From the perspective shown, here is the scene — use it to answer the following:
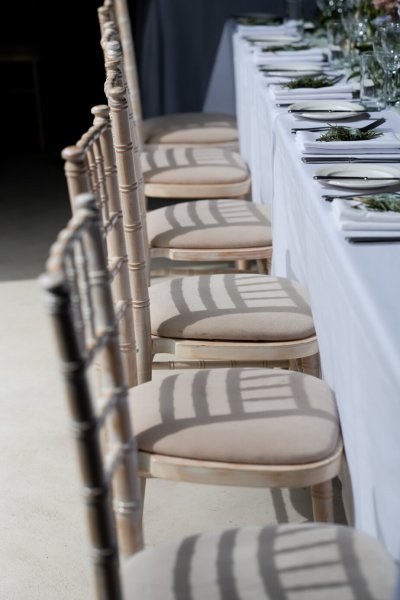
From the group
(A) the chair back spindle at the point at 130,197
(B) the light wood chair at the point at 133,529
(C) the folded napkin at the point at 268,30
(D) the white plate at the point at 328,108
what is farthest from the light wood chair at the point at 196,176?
(B) the light wood chair at the point at 133,529

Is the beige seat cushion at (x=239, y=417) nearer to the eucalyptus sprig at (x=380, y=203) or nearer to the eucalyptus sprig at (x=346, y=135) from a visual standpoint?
the eucalyptus sprig at (x=380, y=203)

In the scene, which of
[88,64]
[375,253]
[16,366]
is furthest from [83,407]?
[88,64]

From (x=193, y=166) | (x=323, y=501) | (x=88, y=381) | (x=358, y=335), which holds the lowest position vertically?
(x=323, y=501)

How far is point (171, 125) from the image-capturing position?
3881mm

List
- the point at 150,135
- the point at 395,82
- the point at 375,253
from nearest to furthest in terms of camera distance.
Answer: the point at 375,253 → the point at 395,82 → the point at 150,135

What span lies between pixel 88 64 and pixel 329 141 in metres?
5.66

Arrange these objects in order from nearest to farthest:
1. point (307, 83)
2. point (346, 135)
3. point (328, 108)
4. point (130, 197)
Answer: point (130, 197) < point (346, 135) < point (328, 108) < point (307, 83)

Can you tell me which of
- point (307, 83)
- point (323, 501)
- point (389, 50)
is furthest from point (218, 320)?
point (307, 83)

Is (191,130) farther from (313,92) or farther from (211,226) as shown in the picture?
(211,226)

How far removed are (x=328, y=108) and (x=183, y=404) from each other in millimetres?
1164

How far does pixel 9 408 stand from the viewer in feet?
8.68

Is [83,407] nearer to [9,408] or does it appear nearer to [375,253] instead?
[375,253]

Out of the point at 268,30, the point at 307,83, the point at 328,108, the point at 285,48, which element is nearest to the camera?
the point at 328,108

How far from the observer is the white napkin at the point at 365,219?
1.51 metres
